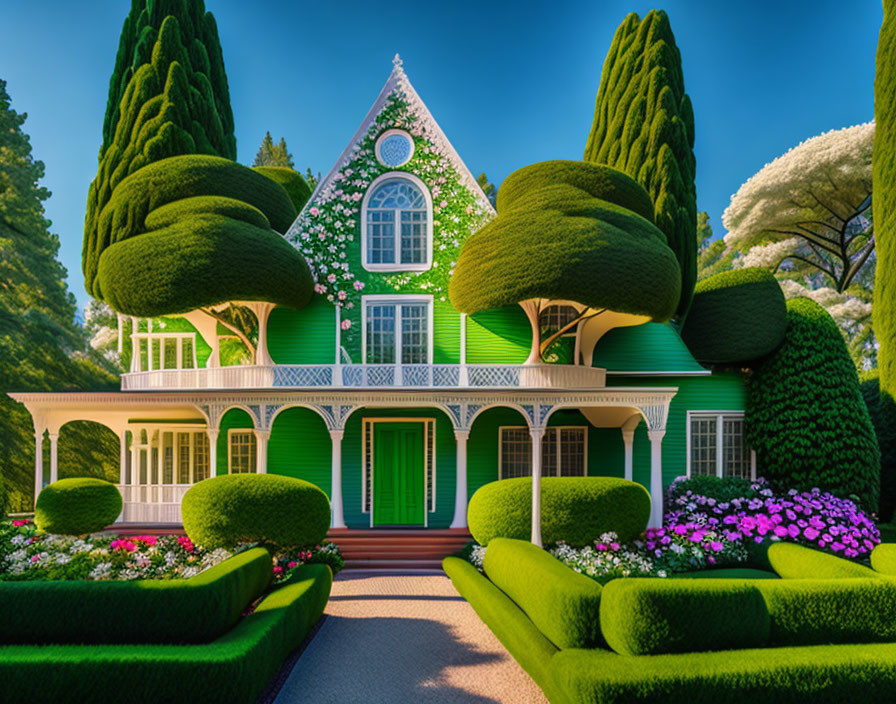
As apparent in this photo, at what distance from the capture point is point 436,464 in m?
16.7

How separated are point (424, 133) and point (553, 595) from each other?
1413cm

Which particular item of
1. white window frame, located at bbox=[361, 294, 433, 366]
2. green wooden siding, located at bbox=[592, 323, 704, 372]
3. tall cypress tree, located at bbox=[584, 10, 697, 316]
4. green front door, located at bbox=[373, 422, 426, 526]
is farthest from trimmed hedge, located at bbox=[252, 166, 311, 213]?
green wooden siding, located at bbox=[592, 323, 704, 372]

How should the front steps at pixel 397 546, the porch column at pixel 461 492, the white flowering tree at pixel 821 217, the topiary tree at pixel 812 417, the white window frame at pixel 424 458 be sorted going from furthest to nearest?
the white flowering tree at pixel 821 217, the white window frame at pixel 424 458, the topiary tree at pixel 812 417, the porch column at pixel 461 492, the front steps at pixel 397 546

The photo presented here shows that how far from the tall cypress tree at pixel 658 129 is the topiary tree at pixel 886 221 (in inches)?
216

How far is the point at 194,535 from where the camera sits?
1112 centimetres

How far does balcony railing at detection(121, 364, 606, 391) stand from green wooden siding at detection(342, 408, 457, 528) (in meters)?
1.72

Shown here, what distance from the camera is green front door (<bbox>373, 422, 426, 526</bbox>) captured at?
16.4m

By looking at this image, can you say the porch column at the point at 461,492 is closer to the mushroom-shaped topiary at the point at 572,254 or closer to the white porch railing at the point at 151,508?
the mushroom-shaped topiary at the point at 572,254

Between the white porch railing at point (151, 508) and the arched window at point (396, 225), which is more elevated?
the arched window at point (396, 225)

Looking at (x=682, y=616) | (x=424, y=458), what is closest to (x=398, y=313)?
(x=424, y=458)

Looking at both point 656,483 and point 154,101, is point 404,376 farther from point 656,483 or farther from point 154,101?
point 154,101

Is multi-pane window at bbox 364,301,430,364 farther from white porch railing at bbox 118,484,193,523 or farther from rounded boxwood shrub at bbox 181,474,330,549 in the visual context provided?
rounded boxwood shrub at bbox 181,474,330,549

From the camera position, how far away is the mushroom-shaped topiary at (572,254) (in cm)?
1398

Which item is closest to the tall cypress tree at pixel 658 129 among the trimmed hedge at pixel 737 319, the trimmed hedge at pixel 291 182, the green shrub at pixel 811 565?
the trimmed hedge at pixel 737 319
